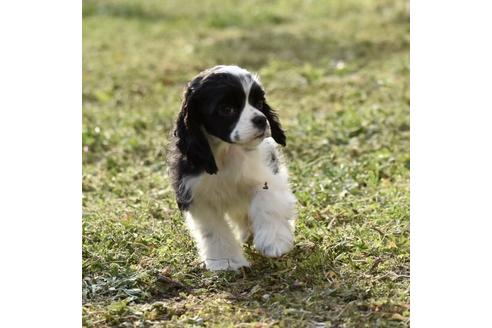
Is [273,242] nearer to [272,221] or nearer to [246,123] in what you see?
[272,221]

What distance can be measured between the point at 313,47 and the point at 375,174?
647cm

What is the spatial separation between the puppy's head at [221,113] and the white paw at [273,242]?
1.75 feet

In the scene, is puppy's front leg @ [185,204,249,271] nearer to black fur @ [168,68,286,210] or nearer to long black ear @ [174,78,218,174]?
black fur @ [168,68,286,210]

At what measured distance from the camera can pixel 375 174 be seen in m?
8.22

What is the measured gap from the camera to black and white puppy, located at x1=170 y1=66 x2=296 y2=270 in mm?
5883

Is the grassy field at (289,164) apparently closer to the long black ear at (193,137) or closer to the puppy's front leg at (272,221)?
the puppy's front leg at (272,221)

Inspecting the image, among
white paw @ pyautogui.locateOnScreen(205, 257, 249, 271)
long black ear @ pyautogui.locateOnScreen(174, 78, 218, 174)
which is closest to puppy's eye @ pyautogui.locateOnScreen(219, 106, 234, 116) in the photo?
long black ear @ pyautogui.locateOnScreen(174, 78, 218, 174)

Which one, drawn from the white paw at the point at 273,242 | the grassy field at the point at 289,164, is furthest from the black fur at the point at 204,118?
the grassy field at the point at 289,164

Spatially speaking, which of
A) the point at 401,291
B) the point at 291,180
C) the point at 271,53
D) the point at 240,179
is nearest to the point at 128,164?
the point at 291,180

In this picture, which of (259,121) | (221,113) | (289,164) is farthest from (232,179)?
(289,164)

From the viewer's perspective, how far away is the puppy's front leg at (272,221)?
5969 millimetres

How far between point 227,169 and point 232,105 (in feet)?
1.75

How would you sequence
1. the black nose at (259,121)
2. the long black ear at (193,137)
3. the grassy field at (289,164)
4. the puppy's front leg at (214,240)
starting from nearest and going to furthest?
the grassy field at (289,164) → the black nose at (259,121) → the long black ear at (193,137) → the puppy's front leg at (214,240)

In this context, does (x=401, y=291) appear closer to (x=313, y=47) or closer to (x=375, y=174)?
(x=375, y=174)
